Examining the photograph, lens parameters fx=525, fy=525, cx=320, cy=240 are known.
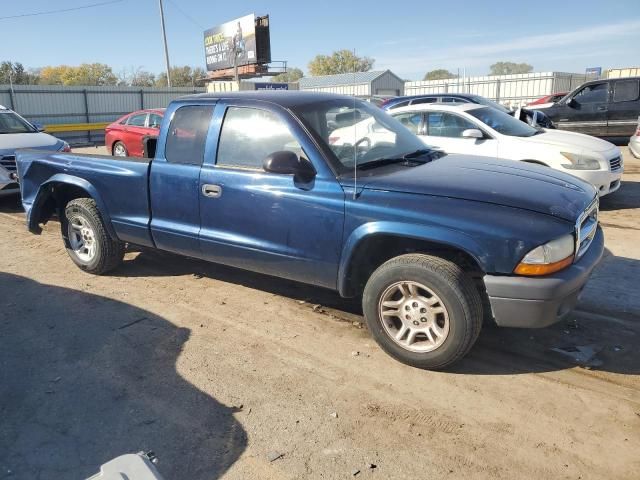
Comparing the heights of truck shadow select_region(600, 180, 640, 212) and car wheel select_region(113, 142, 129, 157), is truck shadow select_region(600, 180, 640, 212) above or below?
below

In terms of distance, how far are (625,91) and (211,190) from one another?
12.8 metres

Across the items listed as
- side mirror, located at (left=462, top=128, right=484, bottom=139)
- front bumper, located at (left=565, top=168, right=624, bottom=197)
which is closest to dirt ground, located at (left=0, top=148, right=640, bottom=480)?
front bumper, located at (left=565, top=168, right=624, bottom=197)

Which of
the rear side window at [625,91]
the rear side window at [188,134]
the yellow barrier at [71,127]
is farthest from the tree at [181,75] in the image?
the rear side window at [188,134]

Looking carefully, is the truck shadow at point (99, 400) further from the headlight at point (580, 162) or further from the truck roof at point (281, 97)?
the headlight at point (580, 162)

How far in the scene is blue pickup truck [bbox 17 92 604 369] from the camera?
10.5 ft

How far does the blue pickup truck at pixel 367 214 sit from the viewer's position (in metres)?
3.19

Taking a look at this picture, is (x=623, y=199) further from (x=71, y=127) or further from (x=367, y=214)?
(x=71, y=127)

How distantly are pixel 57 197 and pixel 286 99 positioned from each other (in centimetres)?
302

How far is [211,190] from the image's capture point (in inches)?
168

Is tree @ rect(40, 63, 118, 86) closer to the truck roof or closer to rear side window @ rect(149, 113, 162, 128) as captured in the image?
rear side window @ rect(149, 113, 162, 128)

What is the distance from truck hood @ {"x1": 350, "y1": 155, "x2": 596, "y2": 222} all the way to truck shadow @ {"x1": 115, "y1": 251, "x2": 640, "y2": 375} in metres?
1.06

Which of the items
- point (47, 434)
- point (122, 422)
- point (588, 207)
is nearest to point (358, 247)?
point (588, 207)

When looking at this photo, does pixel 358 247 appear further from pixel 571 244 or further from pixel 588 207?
pixel 588 207

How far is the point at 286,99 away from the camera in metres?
4.25
